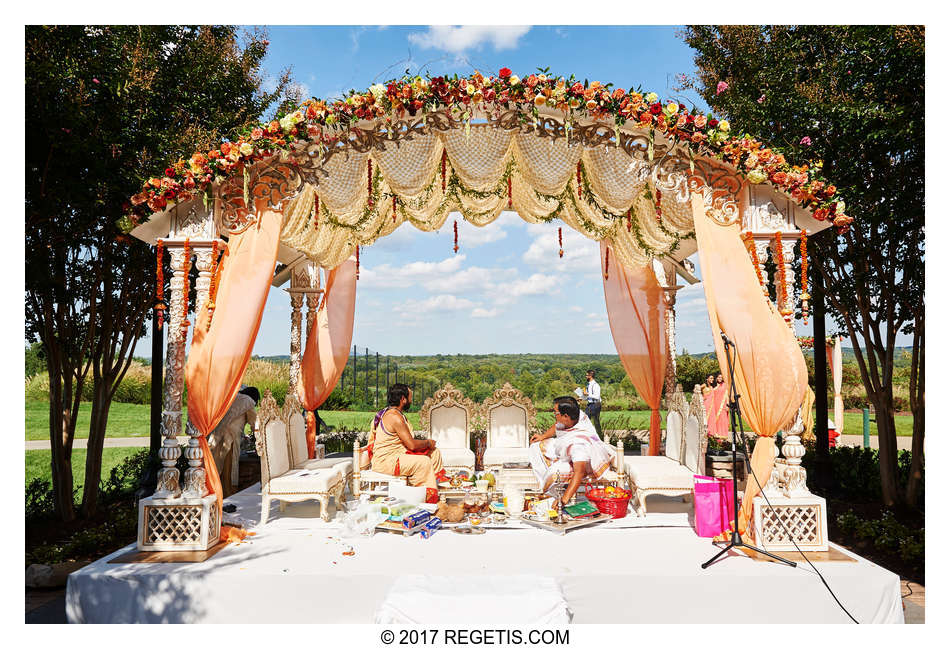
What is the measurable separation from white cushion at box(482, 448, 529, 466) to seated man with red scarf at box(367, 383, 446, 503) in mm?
1011

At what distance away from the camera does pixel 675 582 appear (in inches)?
133

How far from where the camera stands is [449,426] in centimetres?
707

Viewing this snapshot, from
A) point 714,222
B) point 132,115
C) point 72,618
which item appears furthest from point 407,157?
point 72,618

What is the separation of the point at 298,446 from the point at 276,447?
66 centimetres

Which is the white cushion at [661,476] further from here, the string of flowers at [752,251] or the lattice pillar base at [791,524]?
the string of flowers at [752,251]

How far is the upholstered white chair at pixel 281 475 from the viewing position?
4.62m

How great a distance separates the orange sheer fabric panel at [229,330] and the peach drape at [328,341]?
110 inches

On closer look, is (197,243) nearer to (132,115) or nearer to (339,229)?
(339,229)

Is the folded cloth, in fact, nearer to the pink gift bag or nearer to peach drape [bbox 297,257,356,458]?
the pink gift bag

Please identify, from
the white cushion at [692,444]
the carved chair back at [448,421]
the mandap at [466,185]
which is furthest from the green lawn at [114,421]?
the white cushion at [692,444]

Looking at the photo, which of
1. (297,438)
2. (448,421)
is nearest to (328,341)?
(297,438)

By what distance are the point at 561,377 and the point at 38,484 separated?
48.3ft

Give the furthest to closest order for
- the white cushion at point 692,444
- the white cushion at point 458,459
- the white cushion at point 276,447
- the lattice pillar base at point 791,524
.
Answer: the white cushion at point 458,459
the white cushion at point 692,444
the white cushion at point 276,447
the lattice pillar base at point 791,524

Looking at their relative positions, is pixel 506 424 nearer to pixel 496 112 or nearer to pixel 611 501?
pixel 611 501
